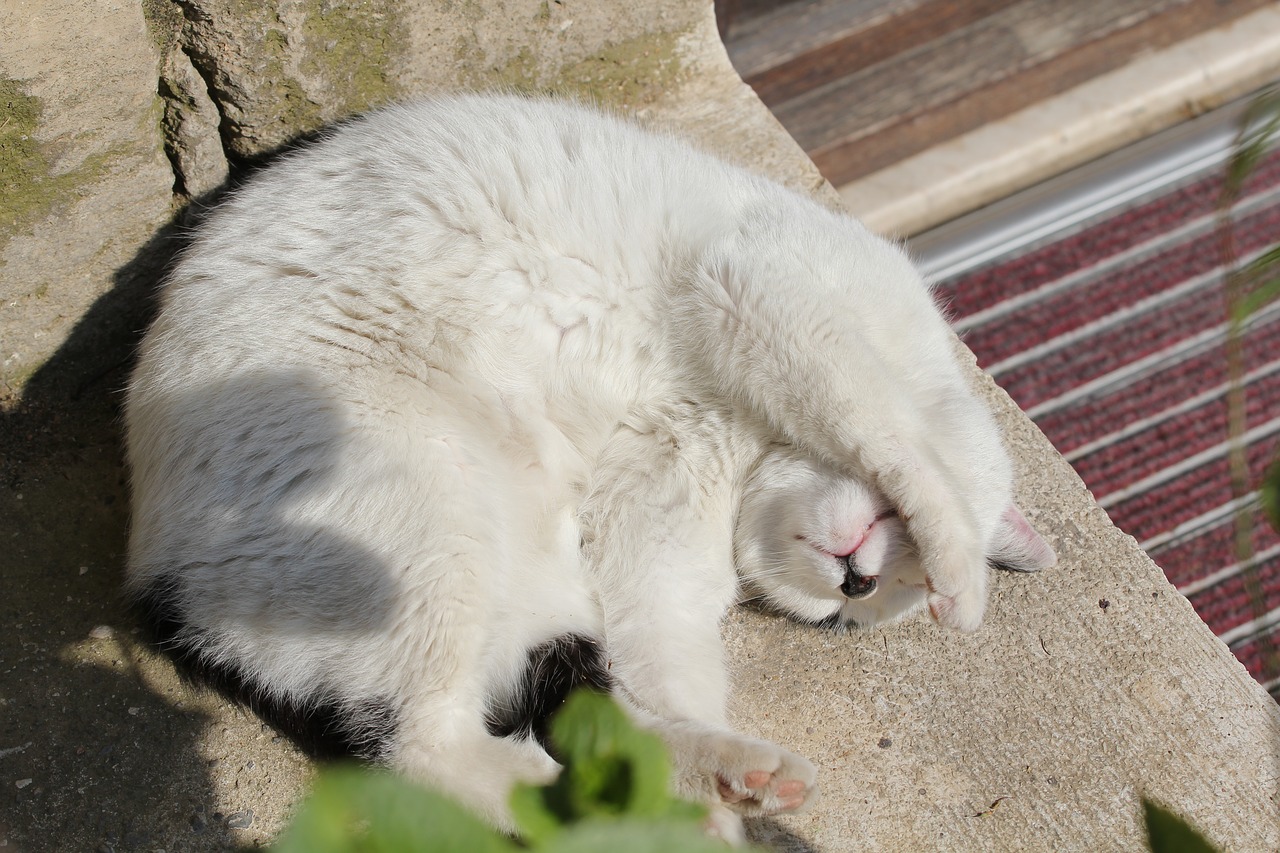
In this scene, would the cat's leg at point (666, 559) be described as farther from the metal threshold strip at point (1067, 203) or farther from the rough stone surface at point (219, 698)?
the metal threshold strip at point (1067, 203)

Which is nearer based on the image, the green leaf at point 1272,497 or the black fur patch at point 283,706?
the green leaf at point 1272,497

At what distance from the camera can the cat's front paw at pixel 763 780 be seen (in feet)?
5.58

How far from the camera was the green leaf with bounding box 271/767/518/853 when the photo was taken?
0.51 m

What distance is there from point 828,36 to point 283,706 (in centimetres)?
343

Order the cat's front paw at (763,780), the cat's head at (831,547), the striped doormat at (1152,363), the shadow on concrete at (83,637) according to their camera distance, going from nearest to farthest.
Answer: the cat's front paw at (763,780) → the shadow on concrete at (83,637) → the cat's head at (831,547) → the striped doormat at (1152,363)

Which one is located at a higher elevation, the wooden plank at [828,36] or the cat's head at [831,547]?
the wooden plank at [828,36]

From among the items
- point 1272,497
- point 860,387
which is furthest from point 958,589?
point 1272,497

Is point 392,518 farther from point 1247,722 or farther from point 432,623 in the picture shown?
point 1247,722

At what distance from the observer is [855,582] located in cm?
207

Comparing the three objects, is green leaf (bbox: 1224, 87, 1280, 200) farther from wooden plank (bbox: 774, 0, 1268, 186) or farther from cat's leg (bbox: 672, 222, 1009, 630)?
wooden plank (bbox: 774, 0, 1268, 186)

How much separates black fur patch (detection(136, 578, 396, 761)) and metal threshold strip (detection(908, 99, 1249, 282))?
8.16 feet

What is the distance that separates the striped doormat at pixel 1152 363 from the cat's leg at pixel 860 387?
129 centimetres

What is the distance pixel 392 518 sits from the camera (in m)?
1.74

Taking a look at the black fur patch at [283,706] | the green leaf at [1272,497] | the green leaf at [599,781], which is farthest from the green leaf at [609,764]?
the black fur patch at [283,706]
